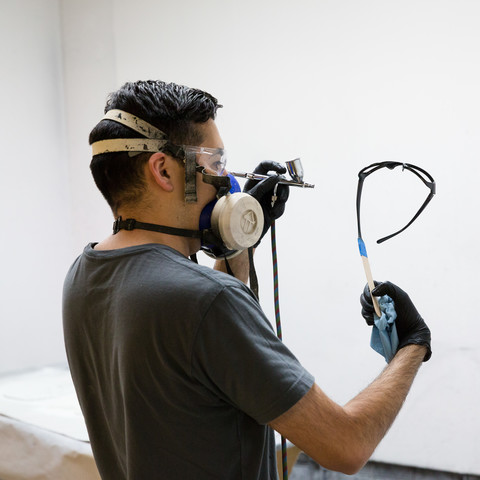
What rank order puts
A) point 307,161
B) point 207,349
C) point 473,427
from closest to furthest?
point 207,349 < point 473,427 < point 307,161

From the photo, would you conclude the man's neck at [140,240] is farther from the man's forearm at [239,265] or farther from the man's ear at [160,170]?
the man's forearm at [239,265]

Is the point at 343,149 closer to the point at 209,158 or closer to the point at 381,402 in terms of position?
the point at 209,158

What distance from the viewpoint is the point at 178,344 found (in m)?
0.87

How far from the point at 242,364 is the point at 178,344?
102 mm

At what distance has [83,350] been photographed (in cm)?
107

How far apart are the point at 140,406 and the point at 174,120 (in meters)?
0.50

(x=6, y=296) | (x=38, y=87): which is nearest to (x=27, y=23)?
(x=38, y=87)

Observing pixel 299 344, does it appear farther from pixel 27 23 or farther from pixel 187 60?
pixel 27 23

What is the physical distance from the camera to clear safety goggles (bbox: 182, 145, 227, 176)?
1048mm

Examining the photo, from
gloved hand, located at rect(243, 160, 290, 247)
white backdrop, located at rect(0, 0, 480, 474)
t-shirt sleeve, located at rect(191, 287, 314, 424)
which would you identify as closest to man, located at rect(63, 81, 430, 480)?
t-shirt sleeve, located at rect(191, 287, 314, 424)

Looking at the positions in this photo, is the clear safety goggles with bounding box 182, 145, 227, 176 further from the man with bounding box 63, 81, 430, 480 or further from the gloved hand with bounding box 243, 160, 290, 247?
the gloved hand with bounding box 243, 160, 290, 247

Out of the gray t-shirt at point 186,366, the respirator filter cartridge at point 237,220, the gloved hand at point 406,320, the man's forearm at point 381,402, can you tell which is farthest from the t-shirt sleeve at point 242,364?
the gloved hand at point 406,320

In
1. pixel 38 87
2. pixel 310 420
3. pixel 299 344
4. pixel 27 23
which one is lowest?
pixel 299 344

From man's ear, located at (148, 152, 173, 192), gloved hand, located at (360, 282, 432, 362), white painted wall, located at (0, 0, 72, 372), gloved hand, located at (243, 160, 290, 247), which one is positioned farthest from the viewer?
white painted wall, located at (0, 0, 72, 372)
